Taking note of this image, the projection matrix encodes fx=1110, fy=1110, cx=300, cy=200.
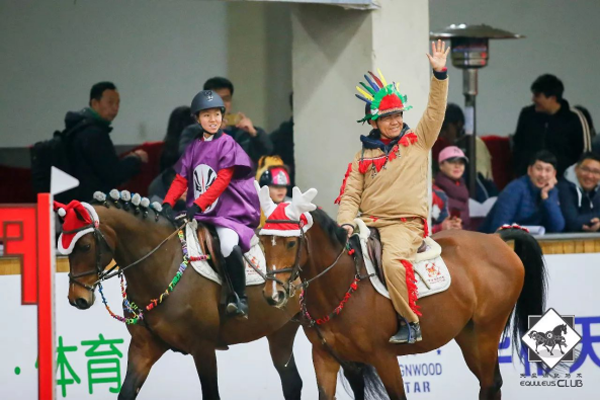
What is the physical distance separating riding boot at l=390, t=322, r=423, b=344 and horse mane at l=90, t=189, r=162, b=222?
157 centimetres

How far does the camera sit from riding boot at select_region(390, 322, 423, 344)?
618 cm

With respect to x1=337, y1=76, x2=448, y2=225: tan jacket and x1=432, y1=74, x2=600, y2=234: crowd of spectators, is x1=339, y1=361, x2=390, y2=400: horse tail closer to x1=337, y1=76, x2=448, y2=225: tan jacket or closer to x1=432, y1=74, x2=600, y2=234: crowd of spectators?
x1=337, y1=76, x2=448, y2=225: tan jacket

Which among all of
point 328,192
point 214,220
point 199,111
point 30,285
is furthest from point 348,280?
point 328,192

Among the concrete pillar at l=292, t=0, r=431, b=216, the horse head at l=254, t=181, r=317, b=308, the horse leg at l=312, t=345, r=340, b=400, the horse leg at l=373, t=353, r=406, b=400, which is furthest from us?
the concrete pillar at l=292, t=0, r=431, b=216

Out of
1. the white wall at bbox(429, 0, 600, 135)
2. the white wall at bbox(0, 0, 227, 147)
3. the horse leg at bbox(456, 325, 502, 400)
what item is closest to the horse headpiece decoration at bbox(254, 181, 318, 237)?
the horse leg at bbox(456, 325, 502, 400)

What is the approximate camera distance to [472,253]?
266 inches

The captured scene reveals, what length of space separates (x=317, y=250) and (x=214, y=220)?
2.82 ft

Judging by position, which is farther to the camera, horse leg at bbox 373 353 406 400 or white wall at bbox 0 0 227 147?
white wall at bbox 0 0 227 147

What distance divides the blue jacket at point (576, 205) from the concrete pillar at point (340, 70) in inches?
55.7

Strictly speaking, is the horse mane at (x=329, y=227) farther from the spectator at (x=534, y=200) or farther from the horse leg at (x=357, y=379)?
the spectator at (x=534, y=200)

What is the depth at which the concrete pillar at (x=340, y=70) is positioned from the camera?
8.19m

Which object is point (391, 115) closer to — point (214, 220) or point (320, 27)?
point (214, 220)

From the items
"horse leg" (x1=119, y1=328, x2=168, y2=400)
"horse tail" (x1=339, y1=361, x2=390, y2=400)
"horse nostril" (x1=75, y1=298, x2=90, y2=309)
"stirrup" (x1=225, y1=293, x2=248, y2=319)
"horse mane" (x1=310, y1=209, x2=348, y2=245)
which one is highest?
"horse mane" (x1=310, y1=209, x2=348, y2=245)

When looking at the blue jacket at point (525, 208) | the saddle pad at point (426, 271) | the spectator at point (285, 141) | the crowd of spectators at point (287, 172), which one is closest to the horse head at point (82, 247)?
the saddle pad at point (426, 271)
